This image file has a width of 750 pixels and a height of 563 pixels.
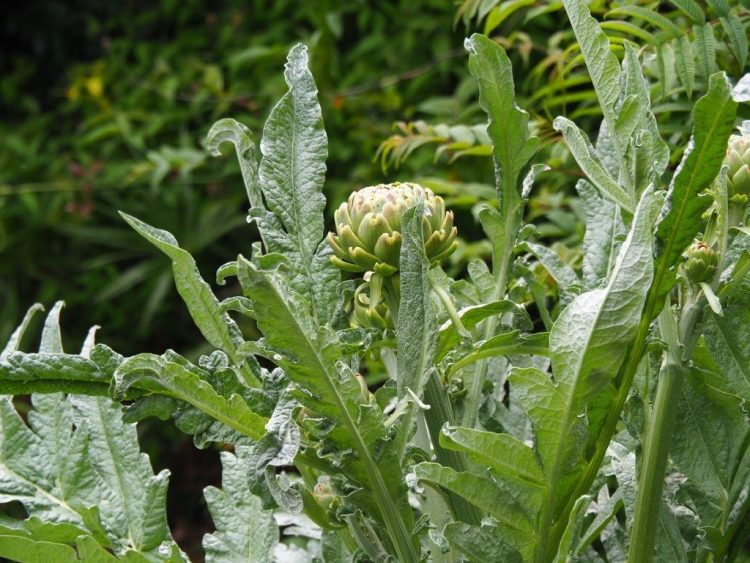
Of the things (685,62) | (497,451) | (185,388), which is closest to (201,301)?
(185,388)

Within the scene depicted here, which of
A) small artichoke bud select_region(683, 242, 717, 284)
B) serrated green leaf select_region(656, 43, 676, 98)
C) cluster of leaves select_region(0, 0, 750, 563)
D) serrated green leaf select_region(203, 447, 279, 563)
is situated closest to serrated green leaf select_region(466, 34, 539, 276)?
cluster of leaves select_region(0, 0, 750, 563)

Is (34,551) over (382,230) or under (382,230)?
under

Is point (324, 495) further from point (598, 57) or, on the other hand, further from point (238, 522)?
point (598, 57)

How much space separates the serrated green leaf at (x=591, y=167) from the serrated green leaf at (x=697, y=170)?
0.11ft

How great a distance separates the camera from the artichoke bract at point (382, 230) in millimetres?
539

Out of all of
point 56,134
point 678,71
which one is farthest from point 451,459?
point 56,134

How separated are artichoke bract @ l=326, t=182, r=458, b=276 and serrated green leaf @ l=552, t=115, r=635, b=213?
0.08 m

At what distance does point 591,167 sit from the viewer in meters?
0.52

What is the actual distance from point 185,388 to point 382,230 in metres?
0.13

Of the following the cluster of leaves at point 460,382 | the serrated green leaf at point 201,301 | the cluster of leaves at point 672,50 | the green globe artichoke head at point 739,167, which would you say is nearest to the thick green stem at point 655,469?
the cluster of leaves at point 460,382

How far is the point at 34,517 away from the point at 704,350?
1.30ft

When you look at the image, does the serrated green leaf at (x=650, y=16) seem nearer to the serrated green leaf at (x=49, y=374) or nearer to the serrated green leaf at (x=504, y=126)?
the serrated green leaf at (x=504, y=126)

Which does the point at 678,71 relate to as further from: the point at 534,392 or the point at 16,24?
the point at 16,24

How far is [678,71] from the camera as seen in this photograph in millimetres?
865
